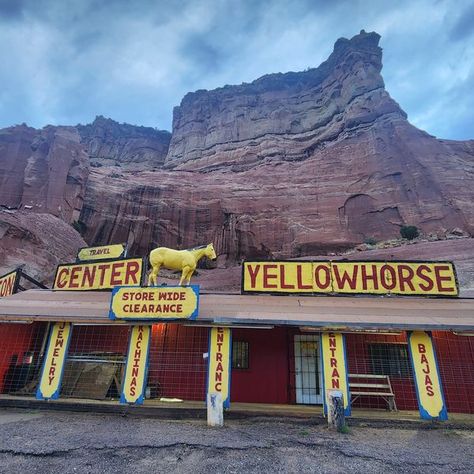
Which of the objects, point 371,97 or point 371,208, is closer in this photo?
point 371,208

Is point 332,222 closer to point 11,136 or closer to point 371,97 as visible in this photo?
point 371,97

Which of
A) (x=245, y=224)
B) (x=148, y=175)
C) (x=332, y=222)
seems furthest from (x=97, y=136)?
(x=332, y=222)

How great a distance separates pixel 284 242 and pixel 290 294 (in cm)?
3420

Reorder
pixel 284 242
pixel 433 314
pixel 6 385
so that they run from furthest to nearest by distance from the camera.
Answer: pixel 284 242 → pixel 6 385 → pixel 433 314

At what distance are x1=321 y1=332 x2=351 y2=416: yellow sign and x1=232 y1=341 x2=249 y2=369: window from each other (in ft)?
11.5

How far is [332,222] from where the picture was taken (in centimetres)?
4778

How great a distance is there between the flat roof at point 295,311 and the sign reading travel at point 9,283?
8.84ft

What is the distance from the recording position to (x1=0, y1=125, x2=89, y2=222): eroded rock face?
40.2 meters

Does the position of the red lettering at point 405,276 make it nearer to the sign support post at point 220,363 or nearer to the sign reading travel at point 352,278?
the sign reading travel at point 352,278

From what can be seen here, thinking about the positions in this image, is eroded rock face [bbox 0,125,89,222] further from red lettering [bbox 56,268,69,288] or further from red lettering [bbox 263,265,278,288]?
red lettering [bbox 263,265,278,288]

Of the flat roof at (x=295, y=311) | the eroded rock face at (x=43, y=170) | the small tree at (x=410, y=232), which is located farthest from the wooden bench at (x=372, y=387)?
the eroded rock face at (x=43, y=170)

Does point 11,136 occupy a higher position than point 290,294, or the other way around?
point 11,136

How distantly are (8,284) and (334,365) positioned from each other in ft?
53.5

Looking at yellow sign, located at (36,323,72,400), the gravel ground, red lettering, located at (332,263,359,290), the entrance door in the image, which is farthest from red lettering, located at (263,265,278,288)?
yellow sign, located at (36,323,72,400)
